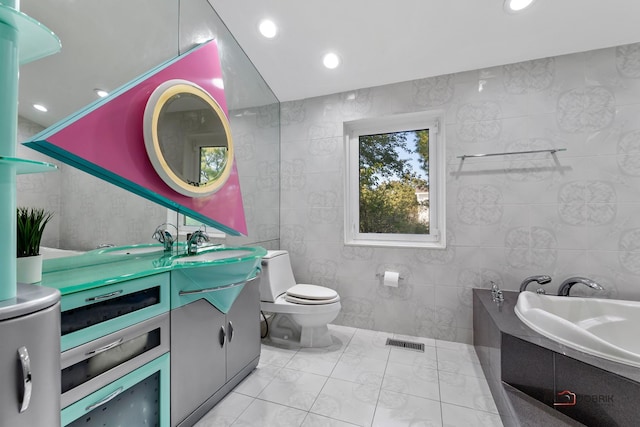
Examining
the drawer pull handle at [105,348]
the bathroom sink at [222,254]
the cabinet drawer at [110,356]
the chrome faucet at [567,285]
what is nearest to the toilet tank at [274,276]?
the bathroom sink at [222,254]

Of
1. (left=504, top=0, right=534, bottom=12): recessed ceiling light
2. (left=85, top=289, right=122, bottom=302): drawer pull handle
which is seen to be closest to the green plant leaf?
(left=85, top=289, right=122, bottom=302): drawer pull handle

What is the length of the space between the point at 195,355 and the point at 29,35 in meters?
1.33

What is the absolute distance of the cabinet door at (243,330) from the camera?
158 cm

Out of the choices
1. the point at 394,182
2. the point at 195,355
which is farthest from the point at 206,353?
the point at 394,182

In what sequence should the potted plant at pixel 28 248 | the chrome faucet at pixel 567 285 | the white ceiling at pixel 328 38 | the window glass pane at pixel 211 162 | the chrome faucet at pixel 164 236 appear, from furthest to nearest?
the chrome faucet at pixel 567 285, the window glass pane at pixel 211 162, the chrome faucet at pixel 164 236, the white ceiling at pixel 328 38, the potted plant at pixel 28 248

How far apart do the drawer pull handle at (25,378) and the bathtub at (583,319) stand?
6.45 feet

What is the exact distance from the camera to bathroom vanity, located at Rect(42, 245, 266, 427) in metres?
0.88

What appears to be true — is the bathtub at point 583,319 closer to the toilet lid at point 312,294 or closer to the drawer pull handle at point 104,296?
the toilet lid at point 312,294

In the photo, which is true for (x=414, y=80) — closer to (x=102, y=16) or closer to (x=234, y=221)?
(x=234, y=221)

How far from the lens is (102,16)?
1164 mm

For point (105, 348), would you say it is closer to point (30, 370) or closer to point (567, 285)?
point (30, 370)

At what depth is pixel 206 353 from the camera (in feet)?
4.55

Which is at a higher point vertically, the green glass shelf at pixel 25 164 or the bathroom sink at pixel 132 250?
the green glass shelf at pixel 25 164

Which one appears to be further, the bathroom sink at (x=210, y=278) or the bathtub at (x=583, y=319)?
the bathtub at (x=583, y=319)
